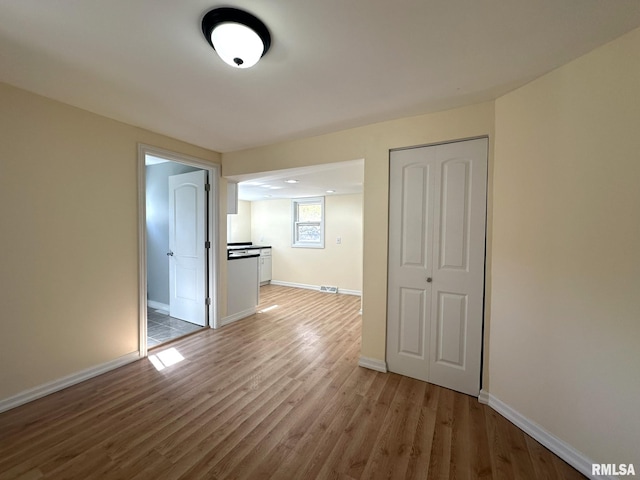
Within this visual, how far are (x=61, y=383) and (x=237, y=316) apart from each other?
1952 mm

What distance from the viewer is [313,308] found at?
181 inches

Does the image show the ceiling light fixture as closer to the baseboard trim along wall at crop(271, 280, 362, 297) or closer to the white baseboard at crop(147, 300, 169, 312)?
the white baseboard at crop(147, 300, 169, 312)

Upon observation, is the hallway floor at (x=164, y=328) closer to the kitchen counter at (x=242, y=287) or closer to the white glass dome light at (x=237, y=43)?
the kitchen counter at (x=242, y=287)

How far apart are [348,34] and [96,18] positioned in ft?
4.04

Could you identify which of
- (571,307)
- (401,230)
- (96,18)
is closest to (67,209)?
(96,18)

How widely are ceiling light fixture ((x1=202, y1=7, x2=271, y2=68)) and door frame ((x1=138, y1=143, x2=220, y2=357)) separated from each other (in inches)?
73.9

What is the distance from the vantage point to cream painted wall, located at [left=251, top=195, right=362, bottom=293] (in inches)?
224

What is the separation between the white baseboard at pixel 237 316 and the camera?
11.9 feet

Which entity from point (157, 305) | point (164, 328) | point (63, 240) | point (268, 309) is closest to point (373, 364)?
point (268, 309)

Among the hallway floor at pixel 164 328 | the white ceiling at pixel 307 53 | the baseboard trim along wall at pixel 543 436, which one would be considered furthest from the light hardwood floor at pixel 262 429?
the white ceiling at pixel 307 53

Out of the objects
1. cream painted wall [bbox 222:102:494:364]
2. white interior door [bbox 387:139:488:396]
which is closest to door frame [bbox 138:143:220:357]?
cream painted wall [bbox 222:102:494:364]

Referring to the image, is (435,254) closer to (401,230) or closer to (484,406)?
(401,230)

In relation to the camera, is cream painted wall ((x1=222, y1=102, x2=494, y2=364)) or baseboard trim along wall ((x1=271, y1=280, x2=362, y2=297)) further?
baseboard trim along wall ((x1=271, y1=280, x2=362, y2=297))

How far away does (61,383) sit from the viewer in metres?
2.13
